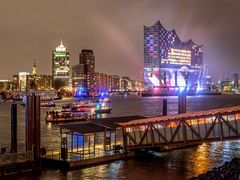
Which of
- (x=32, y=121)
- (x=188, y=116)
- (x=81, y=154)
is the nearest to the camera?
(x=32, y=121)

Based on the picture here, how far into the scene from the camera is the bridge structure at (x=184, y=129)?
2555 cm

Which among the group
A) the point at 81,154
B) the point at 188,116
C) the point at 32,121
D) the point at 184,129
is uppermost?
the point at 188,116

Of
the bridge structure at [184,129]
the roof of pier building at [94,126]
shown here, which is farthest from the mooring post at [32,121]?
the bridge structure at [184,129]

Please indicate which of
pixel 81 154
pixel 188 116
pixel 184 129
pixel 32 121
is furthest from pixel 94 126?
pixel 188 116

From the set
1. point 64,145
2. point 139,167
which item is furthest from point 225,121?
point 64,145

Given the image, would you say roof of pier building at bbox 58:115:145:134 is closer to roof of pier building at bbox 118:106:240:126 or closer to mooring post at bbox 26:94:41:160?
roof of pier building at bbox 118:106:240:126

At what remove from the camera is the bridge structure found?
25.5 metres

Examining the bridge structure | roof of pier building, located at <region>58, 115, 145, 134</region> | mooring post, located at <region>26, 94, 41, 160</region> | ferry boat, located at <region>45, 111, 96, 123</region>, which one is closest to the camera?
the bridge structure

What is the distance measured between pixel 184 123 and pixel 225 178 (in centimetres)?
1006

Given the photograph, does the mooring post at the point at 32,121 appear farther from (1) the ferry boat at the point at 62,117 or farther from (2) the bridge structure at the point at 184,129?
(1) the ferry boat at the point at 62,117

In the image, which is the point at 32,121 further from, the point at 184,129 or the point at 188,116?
the point at 188,116

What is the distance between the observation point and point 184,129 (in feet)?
90.4

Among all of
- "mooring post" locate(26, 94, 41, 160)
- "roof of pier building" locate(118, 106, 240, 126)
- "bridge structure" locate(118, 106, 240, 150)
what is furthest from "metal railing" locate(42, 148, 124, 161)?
"mooring post" locate(26, 94, 41, 160)

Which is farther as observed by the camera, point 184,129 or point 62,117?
point 62,117
